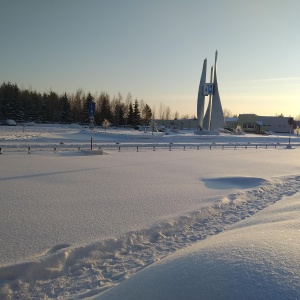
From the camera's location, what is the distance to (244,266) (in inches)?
148

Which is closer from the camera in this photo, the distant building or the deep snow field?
the deep snow field

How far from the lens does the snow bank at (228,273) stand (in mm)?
3256

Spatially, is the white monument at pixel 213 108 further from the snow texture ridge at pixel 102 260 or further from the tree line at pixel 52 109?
the snow texture ridge at pixel 102 260

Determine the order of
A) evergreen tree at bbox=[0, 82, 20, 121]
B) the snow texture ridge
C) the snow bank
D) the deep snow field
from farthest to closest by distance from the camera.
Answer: evergreen tree at bbox=[0, 82, 20, 121] < the snow texture ridge < the deep snow field < the snow bank

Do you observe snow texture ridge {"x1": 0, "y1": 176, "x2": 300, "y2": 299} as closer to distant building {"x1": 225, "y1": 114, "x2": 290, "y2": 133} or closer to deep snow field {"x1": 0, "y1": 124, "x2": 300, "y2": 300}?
deep snow field {"x1": 0, "y1": 124, "x2": 300, "y2": 300}

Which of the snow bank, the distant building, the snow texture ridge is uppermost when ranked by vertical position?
the distant building

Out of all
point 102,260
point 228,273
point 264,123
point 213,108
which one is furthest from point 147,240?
point 264,123

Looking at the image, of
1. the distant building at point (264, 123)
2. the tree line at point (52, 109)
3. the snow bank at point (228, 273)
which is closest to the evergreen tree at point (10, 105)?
the tree line at point (52, 109)

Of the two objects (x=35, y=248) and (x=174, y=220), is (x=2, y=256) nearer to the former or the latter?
(x=35, y=248)

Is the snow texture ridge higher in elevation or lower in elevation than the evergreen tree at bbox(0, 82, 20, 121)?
lower

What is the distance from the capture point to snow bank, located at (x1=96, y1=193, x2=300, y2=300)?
128 inches

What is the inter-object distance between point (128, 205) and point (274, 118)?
110 metres

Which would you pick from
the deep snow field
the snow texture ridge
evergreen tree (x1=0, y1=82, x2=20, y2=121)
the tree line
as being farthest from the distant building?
the snow texture ridge

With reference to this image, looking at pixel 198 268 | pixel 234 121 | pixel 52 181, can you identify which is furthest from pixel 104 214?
pixel 234 121
